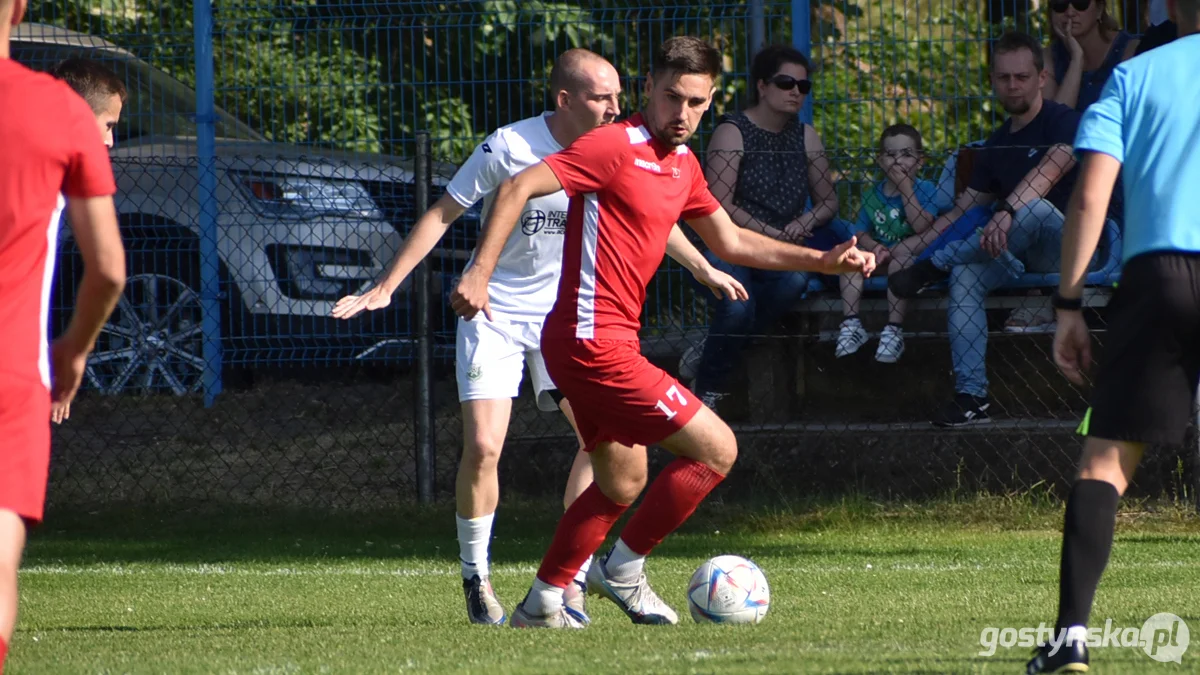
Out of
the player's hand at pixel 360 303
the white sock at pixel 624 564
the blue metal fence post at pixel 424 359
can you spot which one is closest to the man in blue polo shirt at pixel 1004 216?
the blue metal fence post at pixel 424 359

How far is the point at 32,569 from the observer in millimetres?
8227

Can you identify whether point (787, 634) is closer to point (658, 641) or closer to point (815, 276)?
point (658, 641)

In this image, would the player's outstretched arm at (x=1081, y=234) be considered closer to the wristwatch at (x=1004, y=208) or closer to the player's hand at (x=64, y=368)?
the player's hand at (x=64, y=368)

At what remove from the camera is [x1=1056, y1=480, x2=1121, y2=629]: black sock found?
4039 mm

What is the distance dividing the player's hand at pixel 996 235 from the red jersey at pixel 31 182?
6545 millimetres

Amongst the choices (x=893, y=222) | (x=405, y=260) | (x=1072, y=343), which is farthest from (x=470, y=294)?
(x=893, y=222)

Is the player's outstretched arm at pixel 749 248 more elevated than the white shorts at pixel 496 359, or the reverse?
the player's outstretched arm at pixel 749 248

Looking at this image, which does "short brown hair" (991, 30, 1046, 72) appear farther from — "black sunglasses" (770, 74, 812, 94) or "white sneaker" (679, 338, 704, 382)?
"white sneaker" (679, 338, 704, 382)

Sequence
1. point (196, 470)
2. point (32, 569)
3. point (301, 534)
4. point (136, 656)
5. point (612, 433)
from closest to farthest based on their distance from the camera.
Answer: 1. point (136, 656)
2. point (612, 433)
3. point (32, 569)
4. point (301, 534)
5. point (196, 470)

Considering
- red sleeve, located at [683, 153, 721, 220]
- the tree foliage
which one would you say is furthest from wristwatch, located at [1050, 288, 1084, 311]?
the tree foliage

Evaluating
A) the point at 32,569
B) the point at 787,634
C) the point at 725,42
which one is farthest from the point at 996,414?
the point at 32,569

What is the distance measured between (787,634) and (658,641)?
1.52 ft

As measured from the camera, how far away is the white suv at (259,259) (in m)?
10.2

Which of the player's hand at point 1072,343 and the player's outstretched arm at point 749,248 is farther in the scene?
the player's outstretched arm at point 749,248
